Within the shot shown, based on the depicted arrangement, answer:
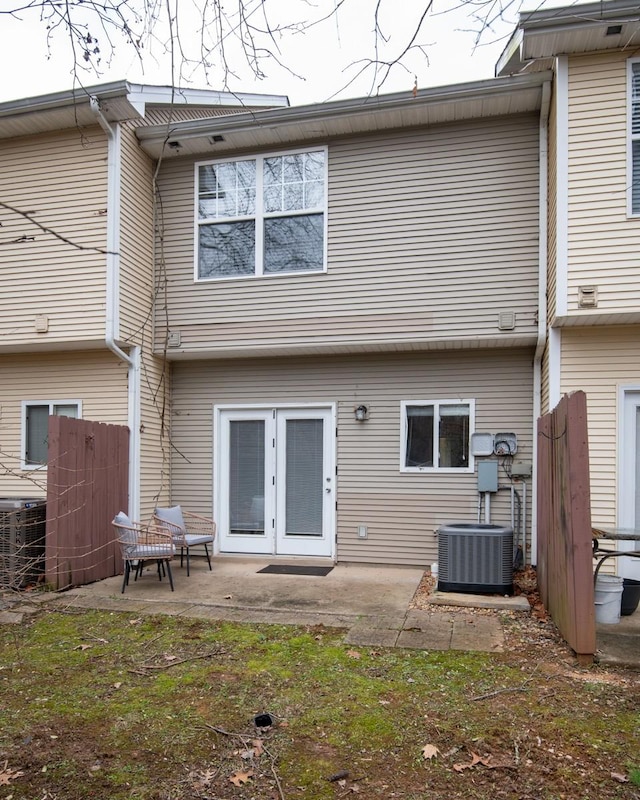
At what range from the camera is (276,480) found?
8.24 metres

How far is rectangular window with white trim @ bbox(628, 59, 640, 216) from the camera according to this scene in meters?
6.14

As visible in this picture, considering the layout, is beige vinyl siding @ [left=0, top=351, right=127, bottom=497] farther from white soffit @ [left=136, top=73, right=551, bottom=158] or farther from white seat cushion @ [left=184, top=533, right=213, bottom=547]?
white soffit @ [left=136, top=73, right=551, bottom=158]

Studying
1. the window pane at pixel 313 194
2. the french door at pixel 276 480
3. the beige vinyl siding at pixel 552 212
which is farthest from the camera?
the french door at pixel 276 480

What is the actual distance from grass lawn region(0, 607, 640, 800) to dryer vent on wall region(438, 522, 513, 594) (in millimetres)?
1103

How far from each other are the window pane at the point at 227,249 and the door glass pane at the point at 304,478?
2.19 m

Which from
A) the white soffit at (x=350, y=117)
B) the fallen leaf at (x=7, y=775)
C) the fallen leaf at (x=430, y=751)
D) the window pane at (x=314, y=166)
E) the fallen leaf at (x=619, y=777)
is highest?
the white soffit at (x=350, y=117)

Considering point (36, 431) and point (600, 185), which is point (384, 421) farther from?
point (36, 431)

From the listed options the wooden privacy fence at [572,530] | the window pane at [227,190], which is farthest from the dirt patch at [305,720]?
the window pane at [227,190]

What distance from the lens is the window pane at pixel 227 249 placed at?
8.20 m

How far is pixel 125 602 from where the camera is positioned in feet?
20.1

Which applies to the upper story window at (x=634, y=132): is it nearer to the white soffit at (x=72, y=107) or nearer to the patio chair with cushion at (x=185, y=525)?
the white soffit at (x=72, y=107)

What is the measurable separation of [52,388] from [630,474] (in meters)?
7.13

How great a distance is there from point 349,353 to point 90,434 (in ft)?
10.8

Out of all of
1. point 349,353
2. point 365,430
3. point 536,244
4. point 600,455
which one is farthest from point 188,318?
point 600,455
